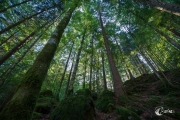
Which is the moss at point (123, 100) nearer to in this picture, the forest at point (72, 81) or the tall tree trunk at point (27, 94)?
the forest at point (72, 81)

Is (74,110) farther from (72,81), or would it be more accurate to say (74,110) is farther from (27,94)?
(72,81)

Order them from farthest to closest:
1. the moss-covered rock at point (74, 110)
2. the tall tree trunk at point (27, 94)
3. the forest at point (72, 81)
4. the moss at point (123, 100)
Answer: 1. the moss at point (123, 100)
2. the moss-covered rock at point (74, 110)
3. the forest at point (72, 81)
4. the tall tree trunk at point (27, 94)

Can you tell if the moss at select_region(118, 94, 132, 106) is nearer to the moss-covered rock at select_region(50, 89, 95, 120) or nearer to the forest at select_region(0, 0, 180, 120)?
the forest at select_region(0, 0, 180, 120)

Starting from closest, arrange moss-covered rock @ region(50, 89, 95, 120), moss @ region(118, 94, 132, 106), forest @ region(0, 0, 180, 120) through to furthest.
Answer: forest @ region(0, 0, 180, 120)
moss-covered rock @ region(50, 89, 95, 120)
moss @ region(118, 94, 132, 106)

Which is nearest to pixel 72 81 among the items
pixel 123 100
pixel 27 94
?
pixel 123 100

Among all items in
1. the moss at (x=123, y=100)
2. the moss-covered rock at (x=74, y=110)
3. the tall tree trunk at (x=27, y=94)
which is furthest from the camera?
the moss at (x=123, y=100)

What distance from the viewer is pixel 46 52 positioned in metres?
3.54

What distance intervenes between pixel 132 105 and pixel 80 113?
360cm

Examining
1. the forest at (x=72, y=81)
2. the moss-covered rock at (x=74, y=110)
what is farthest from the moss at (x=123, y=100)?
the moss-covered rock at (x=74, y=110)

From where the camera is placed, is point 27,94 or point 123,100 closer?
point 27,94

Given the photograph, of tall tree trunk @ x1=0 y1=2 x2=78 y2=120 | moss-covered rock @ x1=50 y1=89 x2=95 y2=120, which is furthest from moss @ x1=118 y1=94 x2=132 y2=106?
tall tree trunk @ x1=0 y1=2 x2=78 y2=120

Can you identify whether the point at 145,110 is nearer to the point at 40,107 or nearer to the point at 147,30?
the point at 40,107

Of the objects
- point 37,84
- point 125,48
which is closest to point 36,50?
point 37,84

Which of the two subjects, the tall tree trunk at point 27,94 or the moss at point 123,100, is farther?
the moss at point 123,100
